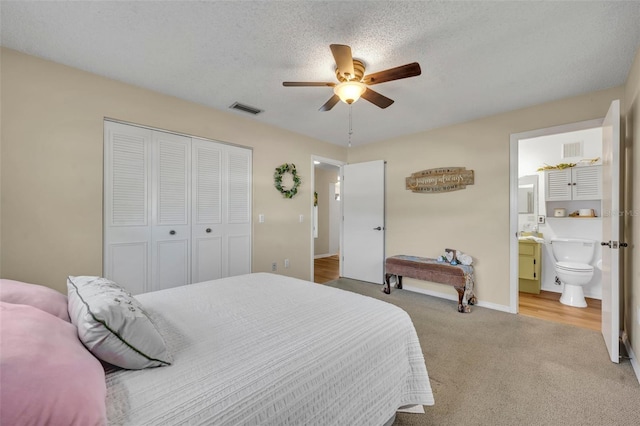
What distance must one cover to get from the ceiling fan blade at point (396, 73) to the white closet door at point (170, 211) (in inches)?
84.6

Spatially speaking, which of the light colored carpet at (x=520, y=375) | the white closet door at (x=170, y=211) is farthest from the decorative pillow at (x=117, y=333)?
the white closet door at (x=170, y=211)

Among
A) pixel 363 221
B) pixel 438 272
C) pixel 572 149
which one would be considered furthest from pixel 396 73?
pixel 572 149

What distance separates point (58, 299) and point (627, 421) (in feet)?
10.1

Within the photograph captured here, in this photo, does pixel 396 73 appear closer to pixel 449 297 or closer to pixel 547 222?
pixel 449 297

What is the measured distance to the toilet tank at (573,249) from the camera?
140 inches

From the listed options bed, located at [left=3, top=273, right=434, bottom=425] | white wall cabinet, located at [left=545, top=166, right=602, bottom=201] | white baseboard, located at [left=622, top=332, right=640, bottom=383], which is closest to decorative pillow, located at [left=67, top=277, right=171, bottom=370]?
bed, located at [left=3, top=273, right=434, bottom=425]

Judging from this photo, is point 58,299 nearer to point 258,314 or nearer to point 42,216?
point 258,314

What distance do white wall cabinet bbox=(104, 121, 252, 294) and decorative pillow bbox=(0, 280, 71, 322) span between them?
1.50 meters

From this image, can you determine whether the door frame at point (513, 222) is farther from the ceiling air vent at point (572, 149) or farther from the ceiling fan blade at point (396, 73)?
the ceiling fan blade at point (396, 73)

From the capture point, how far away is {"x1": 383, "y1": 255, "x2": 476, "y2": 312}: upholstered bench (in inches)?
127

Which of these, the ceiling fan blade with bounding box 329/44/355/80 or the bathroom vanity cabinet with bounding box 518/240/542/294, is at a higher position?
the ceiling fan blade with bounding box 329/44/355/80

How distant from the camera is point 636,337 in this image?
6.69ft

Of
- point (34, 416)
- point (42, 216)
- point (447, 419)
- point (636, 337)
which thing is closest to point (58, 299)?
point (34, 416)

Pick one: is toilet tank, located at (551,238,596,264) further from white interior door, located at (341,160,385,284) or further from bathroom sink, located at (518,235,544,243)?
white interior door, located at (341,160,385,284)
